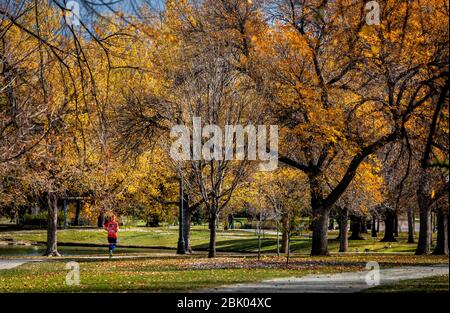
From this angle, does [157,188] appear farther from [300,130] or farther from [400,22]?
[400,22]

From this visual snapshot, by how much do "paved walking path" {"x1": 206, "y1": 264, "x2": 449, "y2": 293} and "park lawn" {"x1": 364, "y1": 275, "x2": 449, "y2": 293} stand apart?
1.10 ft

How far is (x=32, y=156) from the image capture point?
23953mm

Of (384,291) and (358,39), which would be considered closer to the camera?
(384,291)

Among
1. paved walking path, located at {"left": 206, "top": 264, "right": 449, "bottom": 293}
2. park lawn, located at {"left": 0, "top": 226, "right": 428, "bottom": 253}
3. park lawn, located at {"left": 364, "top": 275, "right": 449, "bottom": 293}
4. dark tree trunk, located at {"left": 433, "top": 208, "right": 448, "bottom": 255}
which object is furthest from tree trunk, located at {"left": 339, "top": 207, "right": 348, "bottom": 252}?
park lawn, located at {"left": 364, "top": 275, "right": 449, "bottom": 293}

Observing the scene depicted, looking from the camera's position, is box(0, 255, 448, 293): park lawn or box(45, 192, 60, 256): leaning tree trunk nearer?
box(0, 255, 448, 293): park lawn

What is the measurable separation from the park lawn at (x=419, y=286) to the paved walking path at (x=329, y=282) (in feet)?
1.10

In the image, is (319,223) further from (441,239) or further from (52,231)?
(52,231)

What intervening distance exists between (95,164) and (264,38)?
9.35 metres

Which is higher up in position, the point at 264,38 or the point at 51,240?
the point at 264,38

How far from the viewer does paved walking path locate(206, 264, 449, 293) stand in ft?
41.7

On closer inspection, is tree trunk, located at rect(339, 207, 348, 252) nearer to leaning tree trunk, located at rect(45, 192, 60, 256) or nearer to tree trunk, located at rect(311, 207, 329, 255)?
tree trunk, located at rect(311, 207, 329, 255)

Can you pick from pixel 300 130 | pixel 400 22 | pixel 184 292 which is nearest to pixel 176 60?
pixel 300 130

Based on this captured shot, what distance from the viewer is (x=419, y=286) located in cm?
1302

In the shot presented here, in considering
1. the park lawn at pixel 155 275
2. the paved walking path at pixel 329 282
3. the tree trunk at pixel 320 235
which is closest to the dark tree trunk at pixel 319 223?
the tree trunk at pixel 320 235
